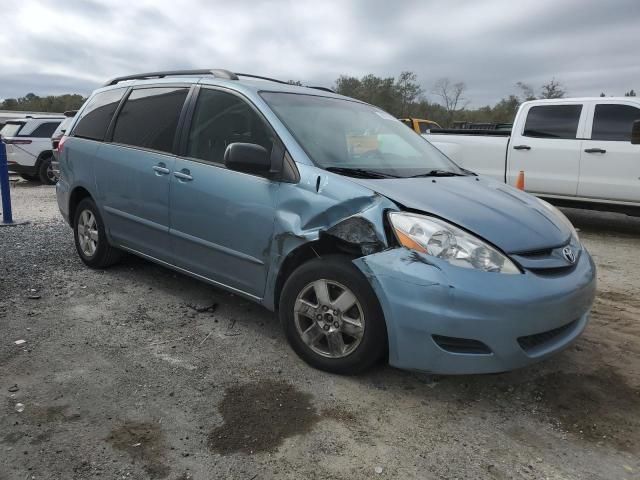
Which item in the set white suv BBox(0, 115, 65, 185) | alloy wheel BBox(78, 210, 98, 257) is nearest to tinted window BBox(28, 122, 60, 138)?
white suv BBox(0, 115, 65, 185)

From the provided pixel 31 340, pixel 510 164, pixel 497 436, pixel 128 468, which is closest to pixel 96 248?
pixel 31 340

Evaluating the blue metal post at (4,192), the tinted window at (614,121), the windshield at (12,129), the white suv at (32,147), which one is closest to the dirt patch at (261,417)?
the blue metal post at (4,192)

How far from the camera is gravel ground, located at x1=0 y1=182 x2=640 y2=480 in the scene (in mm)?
2363

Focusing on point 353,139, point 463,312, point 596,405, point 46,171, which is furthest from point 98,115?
point 46,171

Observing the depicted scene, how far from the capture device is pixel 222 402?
284cm

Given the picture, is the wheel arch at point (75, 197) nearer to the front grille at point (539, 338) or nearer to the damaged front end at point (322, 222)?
the damaged front end at point (322, 222)

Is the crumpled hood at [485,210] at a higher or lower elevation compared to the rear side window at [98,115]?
lower

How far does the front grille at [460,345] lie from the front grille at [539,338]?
20 cm

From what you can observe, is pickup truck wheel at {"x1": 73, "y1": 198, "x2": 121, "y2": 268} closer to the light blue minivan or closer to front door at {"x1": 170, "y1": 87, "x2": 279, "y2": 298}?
the light blue minivan

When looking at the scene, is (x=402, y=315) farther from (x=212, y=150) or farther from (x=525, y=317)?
(x=212, y=150)

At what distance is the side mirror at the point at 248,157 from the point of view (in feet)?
10.6

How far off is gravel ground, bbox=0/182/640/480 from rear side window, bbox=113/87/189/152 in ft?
4.37

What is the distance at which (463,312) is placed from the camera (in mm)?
2617

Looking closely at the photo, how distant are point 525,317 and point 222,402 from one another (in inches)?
64.8
